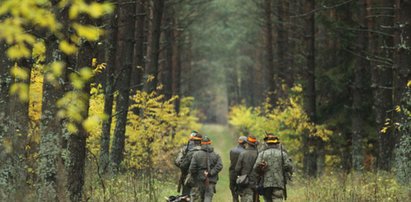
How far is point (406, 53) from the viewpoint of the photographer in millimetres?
13055

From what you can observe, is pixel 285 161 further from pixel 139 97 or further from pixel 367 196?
pixel 139 97

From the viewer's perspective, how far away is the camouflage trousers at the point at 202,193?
12734mm

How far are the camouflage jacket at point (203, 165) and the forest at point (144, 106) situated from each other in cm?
103

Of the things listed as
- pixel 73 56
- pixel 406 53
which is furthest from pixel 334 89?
pixel 73 56

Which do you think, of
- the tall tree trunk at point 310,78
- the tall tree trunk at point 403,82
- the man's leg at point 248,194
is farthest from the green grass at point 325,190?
the tall tree trunk at point 310,78

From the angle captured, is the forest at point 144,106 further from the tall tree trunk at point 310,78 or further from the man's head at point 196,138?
the man's head at point 196,138

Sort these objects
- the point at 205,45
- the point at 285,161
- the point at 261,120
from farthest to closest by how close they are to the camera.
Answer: the point at 205,45, the point at 261,120, the point at 285,161

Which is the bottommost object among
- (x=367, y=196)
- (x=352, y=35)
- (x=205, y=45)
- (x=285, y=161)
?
(x=367, y=196)

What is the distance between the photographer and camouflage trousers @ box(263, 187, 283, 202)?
1143 centimetres

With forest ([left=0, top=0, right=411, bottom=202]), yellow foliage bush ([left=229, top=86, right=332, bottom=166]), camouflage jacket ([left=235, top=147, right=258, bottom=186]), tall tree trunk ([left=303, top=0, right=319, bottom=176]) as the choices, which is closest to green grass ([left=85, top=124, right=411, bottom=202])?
forest ([left=0, top=0, right=411, bottom=202])

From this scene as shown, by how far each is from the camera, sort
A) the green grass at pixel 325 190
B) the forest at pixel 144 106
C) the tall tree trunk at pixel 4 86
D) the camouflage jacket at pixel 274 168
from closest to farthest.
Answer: the forest at pixel 144 106 → the tall tree trunk at pixel 4 86 → the green grass at pixel 325 190 → the camouflage jacket at pixel 274 168

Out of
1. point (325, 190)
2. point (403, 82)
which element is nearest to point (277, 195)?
point (325, 190)

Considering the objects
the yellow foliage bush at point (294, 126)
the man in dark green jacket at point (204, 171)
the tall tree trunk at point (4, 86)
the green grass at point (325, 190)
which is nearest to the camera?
the tall tree trunk at point (4, 86)

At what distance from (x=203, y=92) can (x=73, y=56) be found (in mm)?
74585
